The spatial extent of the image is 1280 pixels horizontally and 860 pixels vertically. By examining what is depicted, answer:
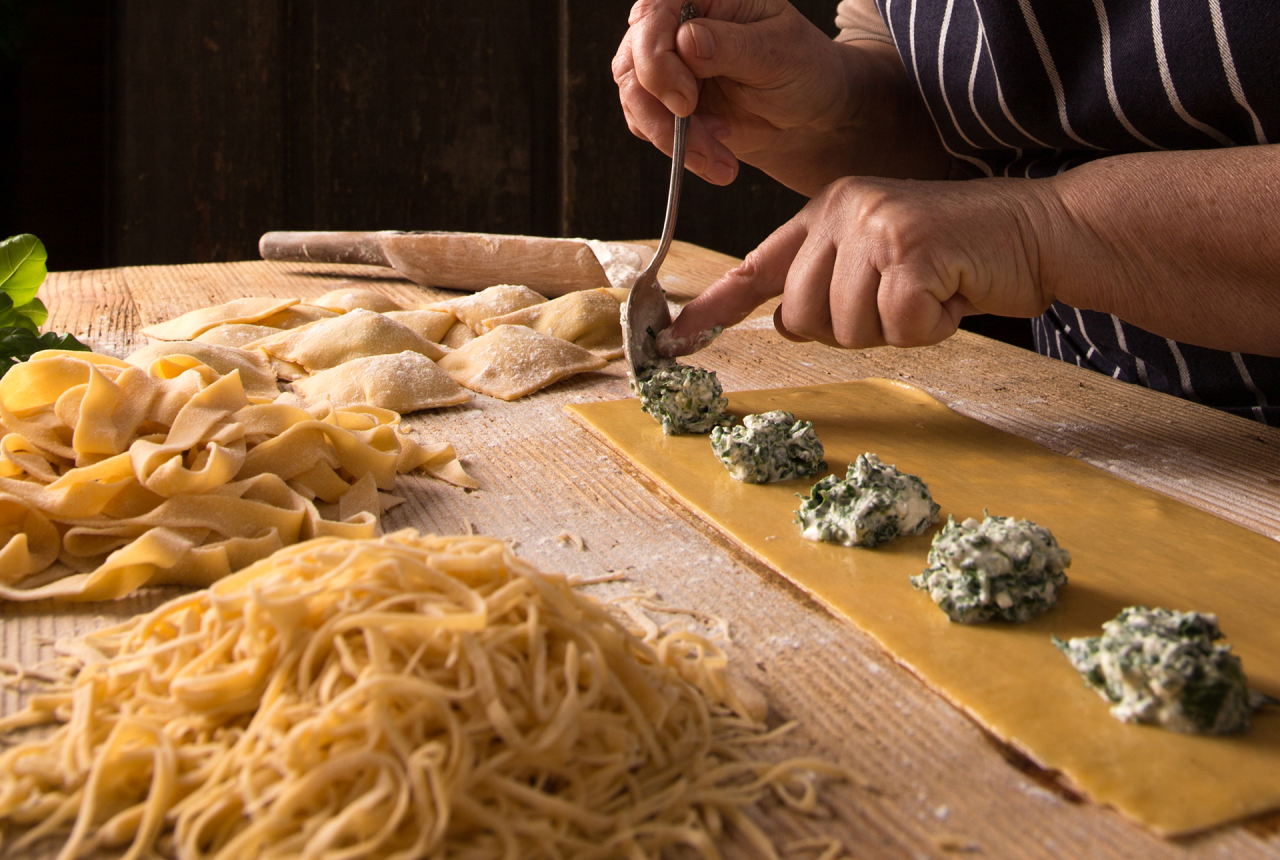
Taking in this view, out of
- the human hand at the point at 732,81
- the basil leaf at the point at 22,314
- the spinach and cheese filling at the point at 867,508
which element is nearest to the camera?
the spinach and cheese filling at the point at 867,508

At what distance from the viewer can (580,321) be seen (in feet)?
6.50

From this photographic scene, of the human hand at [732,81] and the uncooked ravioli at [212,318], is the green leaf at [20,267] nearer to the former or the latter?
the uncooked ravioli at [212,318]

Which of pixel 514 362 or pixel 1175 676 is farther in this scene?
pixel 514 362

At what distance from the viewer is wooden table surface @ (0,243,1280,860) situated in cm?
74

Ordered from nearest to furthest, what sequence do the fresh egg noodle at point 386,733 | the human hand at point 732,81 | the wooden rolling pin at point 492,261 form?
the fresh egg noodle at point 386,733
the human hand at point 732,81
the wooden rolling pin at point 492,261

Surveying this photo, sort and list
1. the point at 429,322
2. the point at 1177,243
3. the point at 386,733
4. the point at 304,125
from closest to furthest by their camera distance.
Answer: the point at 386,733, the point at 1177,243, the point at 429,322, the point at 304,125

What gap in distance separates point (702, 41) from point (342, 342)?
2.54 ft

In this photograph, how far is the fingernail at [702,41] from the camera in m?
1.59

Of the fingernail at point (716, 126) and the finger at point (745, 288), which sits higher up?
the fingernail at point (716, 126)

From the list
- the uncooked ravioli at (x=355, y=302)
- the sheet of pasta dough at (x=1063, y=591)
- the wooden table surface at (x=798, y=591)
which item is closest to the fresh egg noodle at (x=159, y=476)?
the wooden table surface at (x=798, y=591)

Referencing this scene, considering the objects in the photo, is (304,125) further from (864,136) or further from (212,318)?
(864,136)

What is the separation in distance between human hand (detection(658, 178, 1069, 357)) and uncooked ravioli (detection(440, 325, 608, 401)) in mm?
427

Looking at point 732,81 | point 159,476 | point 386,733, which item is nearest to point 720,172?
point 732,81

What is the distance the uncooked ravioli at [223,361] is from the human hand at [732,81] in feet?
2.42
